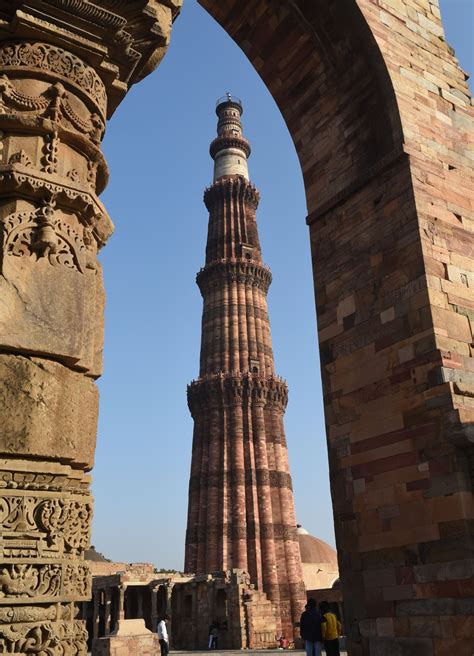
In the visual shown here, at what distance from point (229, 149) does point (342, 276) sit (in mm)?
29299

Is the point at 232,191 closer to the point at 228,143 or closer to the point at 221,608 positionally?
the point at 228,143

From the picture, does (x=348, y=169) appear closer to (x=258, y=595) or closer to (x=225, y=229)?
(x=258, y=595)

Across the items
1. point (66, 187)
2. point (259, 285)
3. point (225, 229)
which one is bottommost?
point (66, 187)

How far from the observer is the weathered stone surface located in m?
2.02

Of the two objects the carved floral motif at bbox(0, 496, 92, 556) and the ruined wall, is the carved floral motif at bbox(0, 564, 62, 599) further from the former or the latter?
the ruined wall

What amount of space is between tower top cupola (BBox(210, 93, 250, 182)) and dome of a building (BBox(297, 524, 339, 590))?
20.5m

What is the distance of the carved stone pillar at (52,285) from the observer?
1.98 meters

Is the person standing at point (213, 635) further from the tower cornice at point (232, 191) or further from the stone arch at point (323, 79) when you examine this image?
the tower cornice at point (232, 191)

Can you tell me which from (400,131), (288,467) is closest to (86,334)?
(400,131)

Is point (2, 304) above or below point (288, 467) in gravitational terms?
below

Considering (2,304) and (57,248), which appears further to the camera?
(57,248)

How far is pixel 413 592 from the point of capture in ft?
15.3

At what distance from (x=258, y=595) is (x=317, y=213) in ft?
53.9

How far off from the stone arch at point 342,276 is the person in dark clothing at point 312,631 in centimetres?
73
